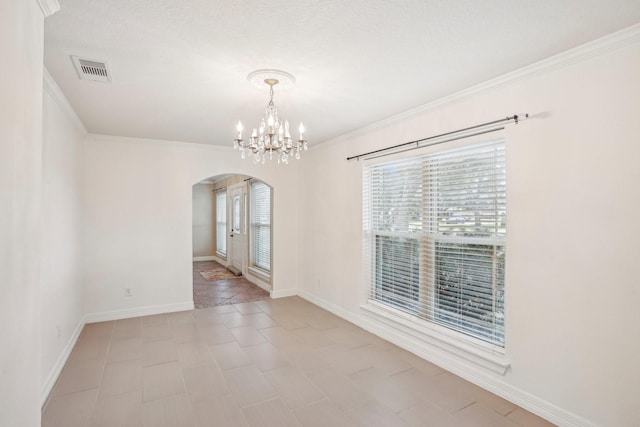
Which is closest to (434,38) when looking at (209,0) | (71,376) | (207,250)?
(209,0)

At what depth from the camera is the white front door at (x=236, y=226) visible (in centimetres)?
759

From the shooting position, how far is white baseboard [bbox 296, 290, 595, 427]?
224 centimetres

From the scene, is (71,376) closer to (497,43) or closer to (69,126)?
(69,126)

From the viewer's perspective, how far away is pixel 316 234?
17.1ft

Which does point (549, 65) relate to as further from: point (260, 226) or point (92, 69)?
point (260, 226)

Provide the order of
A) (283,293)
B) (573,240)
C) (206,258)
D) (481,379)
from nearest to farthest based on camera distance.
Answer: (573,240) → (481,379) → (283,293) → (206,258)

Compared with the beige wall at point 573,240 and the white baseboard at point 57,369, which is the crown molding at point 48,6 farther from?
the beige wall at point 573,240

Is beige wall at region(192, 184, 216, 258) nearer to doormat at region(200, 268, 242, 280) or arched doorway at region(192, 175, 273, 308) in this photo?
arched doorway at region(192, 175, 273, 308)

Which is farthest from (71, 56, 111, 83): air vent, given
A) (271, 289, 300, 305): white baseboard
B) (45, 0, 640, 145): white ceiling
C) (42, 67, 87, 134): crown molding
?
(271, 289, 300, 305): white baseboard

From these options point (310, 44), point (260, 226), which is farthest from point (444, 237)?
point (260, 226)

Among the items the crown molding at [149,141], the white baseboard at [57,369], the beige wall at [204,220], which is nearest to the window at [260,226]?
the crown molding at [149,141]

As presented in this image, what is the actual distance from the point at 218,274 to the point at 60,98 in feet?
17.4

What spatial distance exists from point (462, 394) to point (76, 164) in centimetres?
469

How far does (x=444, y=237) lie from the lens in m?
3.09
